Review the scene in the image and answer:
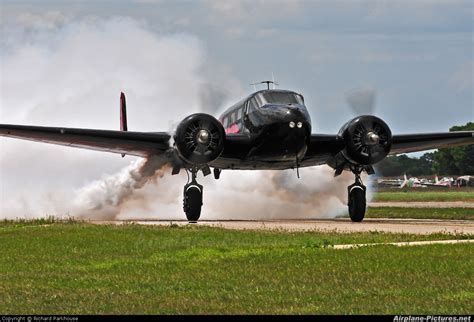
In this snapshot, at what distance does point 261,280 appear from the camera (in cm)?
1888

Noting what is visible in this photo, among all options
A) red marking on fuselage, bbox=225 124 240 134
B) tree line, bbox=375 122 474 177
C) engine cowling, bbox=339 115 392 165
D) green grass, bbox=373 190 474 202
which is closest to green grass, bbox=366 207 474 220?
engine cowling, bbox=339 115 392 165

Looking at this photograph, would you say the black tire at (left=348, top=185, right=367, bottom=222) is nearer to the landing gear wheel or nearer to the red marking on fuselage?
the landing gear wheel

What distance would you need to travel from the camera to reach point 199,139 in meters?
36.4

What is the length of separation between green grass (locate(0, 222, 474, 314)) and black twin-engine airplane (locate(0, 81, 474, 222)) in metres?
8.02

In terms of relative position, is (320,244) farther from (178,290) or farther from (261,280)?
(178,290)

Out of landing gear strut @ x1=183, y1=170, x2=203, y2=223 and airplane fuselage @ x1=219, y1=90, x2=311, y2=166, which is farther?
landing gear strut @ x1=183, y1=170, x2=203, y2=223

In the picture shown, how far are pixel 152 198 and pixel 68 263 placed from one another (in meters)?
23.6

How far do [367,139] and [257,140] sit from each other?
3.96m

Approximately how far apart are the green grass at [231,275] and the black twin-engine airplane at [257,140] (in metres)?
8.02

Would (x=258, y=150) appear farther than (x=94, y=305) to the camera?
Yes

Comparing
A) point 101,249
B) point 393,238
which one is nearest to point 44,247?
point 101,249

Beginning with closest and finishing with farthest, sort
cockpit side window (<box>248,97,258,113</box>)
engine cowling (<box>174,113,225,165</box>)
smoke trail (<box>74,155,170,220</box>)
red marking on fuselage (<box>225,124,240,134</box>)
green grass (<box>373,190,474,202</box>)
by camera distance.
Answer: engine cowling (<box>174,113,225,165</box>) → cockpit side window (<box>248,97,258,113</box>) → red marking on fuselage (<box>225,124,240,134</box>) → smoke trail (<box>74,155,170,220</box>) → green grass (<box>373,190,474,202</box>)

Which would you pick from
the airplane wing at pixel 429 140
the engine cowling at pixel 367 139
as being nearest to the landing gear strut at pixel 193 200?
the engine cowling at pixel 367 139

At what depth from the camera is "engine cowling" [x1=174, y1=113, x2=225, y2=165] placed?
36469mm
